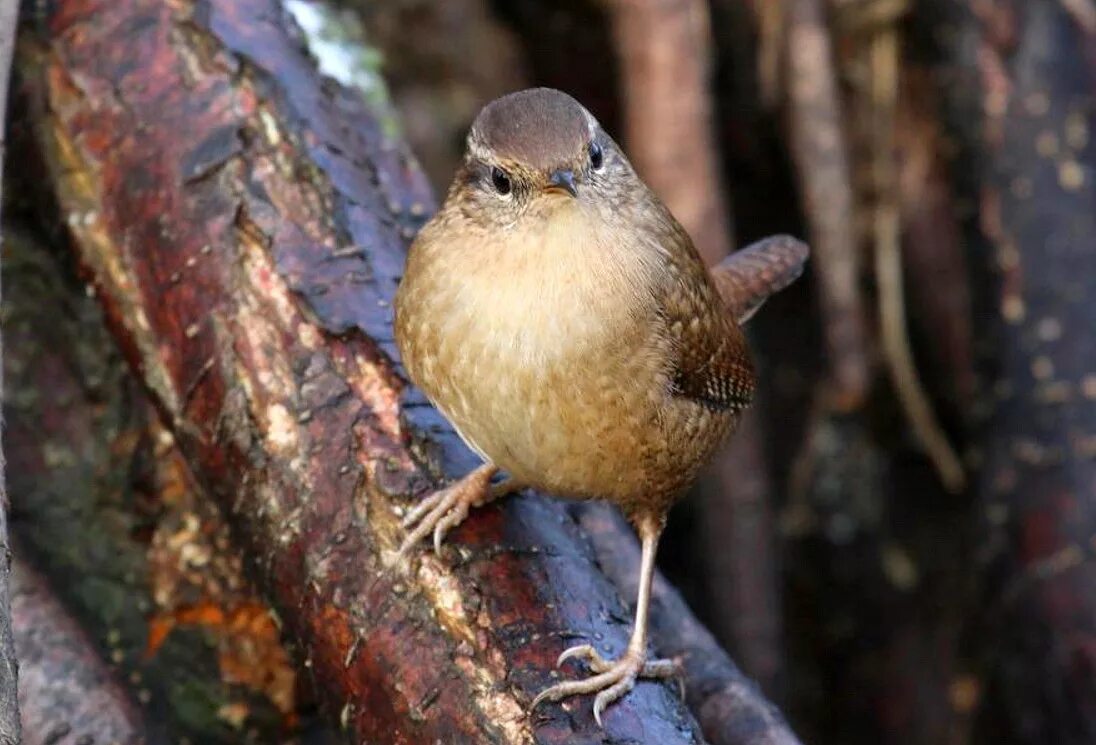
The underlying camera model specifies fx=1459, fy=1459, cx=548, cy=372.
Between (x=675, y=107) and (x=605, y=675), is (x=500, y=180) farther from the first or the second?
(x=675, y=107)

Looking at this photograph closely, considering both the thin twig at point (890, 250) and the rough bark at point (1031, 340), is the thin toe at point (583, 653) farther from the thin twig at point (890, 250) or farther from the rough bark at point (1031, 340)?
the thin twig at point (890, 250)

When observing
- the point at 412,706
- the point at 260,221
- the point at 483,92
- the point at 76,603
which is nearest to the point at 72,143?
the point at 260,221

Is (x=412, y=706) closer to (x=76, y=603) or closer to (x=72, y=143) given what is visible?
(x=76, y=603)

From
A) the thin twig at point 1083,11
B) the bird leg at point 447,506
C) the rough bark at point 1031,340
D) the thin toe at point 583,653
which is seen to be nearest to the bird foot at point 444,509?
the bird leg at point 447,506

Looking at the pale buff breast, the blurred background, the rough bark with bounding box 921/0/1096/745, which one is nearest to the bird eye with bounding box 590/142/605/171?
the pale buff breast

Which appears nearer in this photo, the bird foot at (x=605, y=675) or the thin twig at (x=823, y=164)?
the bird foot at (x=605, y=675)

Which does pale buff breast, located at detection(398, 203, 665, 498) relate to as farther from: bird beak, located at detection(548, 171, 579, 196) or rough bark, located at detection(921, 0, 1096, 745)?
rough bark, located at detection(921, 0, 1096, 745)
